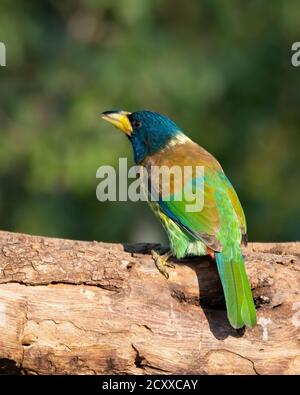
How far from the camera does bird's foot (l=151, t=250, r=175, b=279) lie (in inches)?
191

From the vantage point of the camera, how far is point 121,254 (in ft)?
16.0

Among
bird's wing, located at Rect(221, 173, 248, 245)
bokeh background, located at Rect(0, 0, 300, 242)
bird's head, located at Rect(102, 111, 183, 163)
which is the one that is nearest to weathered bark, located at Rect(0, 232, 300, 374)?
bird's wing, located at Rect(221, 173, 248, 245)

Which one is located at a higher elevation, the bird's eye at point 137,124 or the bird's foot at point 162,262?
the bird's eye at point 137,124

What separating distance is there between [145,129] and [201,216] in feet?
3.04

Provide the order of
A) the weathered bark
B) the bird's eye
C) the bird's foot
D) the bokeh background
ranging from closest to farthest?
the weathered bark < the bird's foot < the bird's eye < the bokeh background

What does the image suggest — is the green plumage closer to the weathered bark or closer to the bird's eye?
the weathered bark

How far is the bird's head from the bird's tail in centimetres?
104

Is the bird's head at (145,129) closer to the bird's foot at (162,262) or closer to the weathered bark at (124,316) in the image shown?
the bird's foot at (162,262)

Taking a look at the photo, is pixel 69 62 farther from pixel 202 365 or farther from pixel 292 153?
pixel 202 365

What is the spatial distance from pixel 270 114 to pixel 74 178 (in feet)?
9.44

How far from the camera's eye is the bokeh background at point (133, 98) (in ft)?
29.7
